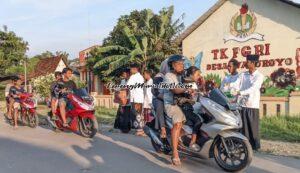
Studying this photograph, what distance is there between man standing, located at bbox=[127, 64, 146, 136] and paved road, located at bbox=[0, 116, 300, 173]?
57cm

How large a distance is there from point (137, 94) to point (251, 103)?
371 centimetres

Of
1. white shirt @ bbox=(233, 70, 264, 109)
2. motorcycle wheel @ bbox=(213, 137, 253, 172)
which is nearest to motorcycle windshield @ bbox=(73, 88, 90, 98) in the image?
white shirt @ bbox=(233, 70, 264, 109)

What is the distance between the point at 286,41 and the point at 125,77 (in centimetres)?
974

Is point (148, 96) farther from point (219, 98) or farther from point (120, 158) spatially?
point (219, 98)

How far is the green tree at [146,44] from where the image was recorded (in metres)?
24.4

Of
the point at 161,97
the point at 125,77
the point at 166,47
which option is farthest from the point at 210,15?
the point at 161,97

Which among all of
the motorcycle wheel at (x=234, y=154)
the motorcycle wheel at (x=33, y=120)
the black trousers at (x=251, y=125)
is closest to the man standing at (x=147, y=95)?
the black trousers at (x=251, y=125)

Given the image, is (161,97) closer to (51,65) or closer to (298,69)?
(298,69)

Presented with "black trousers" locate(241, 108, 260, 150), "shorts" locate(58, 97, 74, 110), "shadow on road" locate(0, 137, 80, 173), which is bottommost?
"shadow on road" locate(0, 137, 80, 173)

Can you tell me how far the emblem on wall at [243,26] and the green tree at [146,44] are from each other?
4.27 m

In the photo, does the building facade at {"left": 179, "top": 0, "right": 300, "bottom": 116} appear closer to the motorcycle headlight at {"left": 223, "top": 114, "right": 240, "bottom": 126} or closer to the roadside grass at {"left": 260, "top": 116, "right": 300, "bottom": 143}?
the roadside grass at {"left": 260, "top": 116, "right": 300, "bottom": 143}

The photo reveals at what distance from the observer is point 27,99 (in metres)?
13.6

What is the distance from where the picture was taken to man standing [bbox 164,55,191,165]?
273 inches

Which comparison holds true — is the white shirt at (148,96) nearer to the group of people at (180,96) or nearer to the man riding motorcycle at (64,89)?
the group of people at (180,96)
